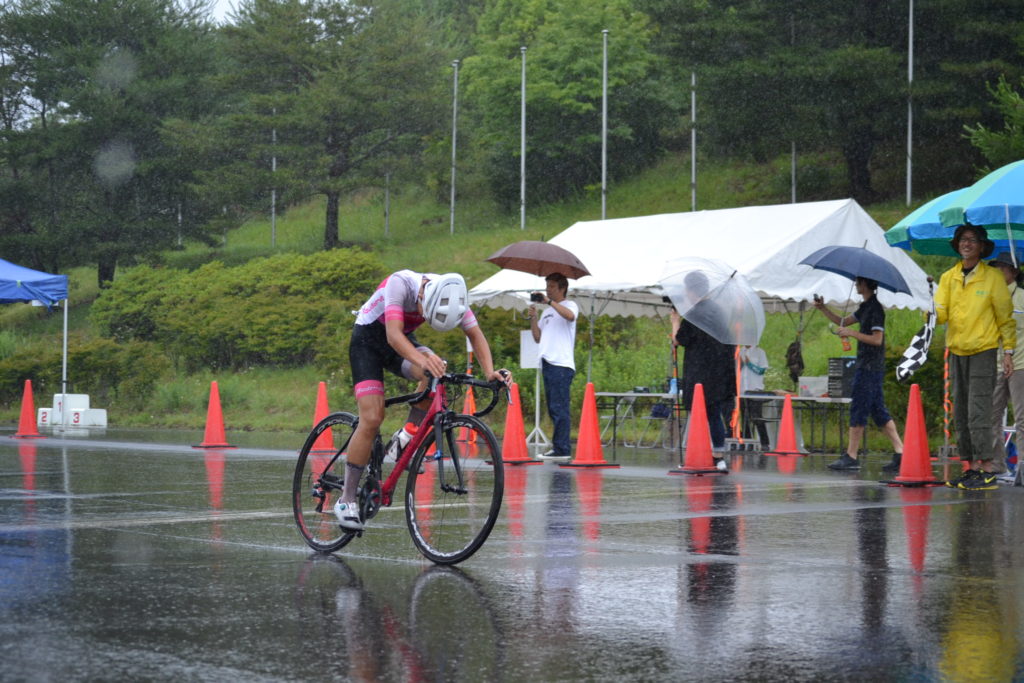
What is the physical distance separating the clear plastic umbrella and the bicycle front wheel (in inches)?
329

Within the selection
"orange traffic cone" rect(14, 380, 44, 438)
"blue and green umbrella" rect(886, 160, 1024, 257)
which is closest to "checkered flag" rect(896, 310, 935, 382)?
"blue and green umbrella" rect(886, 160, 1024, 257)

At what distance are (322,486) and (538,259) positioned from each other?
9.11 meters

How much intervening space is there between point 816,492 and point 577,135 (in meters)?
42.3

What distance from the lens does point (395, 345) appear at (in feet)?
26.0

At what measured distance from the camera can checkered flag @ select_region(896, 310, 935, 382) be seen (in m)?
16.5

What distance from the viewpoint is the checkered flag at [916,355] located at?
54.1ft

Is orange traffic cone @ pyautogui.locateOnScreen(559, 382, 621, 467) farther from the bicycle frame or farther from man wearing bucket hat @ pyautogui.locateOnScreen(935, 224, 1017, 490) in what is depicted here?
the bicycle frame

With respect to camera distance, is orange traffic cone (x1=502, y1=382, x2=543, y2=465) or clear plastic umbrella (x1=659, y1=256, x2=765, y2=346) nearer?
clear plastic umbrella (x1=659, y1=256, x2=765, y2=346)

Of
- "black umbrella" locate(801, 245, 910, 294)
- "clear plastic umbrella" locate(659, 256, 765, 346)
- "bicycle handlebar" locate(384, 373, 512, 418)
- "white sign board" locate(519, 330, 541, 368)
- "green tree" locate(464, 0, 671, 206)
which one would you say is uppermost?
"green tree" locate(464, 0, 671, 206)

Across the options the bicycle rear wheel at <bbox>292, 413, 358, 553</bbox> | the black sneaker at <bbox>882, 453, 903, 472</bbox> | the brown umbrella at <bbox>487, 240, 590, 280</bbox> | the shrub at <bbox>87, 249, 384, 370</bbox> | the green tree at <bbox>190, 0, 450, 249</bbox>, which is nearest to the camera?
the bicycle rear wheel at <bbox>292, 413, 358, 553</bbox>

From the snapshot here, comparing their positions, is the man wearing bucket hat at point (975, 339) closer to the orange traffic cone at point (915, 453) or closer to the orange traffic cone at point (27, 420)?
the orange traffic cone at point (915, 453)

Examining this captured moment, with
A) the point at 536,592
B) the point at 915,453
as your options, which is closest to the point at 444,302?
the point at 536,592

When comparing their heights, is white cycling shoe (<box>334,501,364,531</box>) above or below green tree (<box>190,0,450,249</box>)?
below

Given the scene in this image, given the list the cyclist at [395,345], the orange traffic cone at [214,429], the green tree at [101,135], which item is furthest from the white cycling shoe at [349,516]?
the green tree at [101,135]
